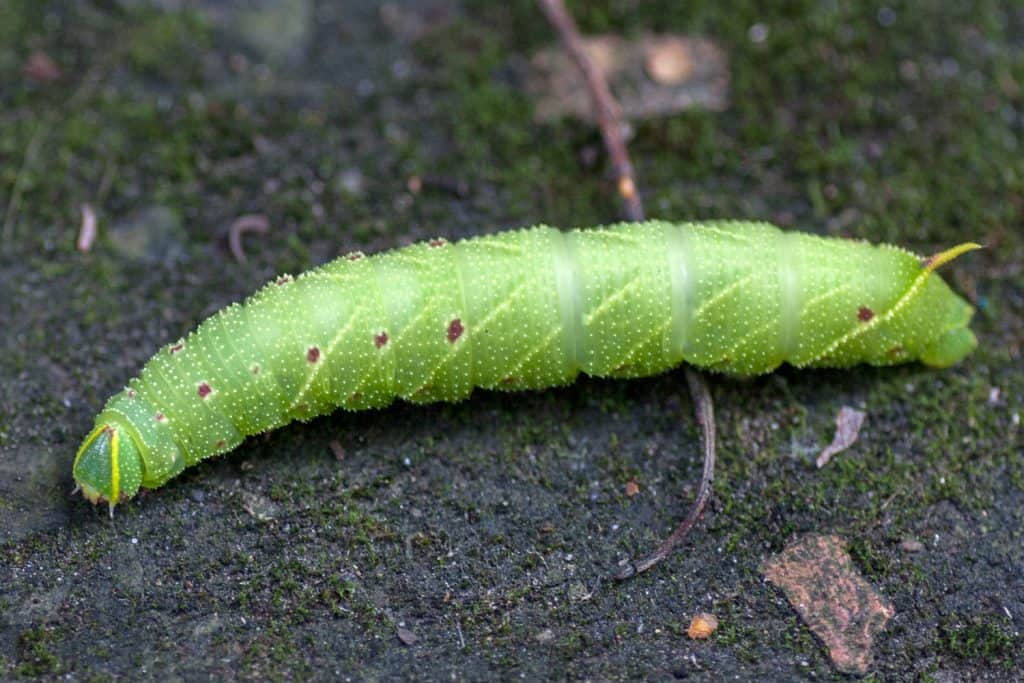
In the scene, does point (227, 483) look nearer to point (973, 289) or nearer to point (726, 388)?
point (726, 388)

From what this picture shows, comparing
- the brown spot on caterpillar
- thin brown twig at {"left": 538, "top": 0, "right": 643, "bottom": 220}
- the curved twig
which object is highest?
thin brown twig at {"left": 538, "top": 0, "right": 643, "bottom": 220}

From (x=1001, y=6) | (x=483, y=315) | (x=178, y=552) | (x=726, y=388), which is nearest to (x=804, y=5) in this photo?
(x=1001, y=6)

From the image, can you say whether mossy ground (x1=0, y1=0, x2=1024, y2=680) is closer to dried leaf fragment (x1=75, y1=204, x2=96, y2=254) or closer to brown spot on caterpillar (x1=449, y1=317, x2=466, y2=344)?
dried leaf fragment (x1=75, y1=204, x2=96, y2=254)

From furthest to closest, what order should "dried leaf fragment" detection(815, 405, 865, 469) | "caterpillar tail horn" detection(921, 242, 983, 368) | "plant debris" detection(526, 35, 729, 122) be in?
"plant debris" detection(526, 35, 729, 122)
"caterpillar tail horn" detection(921, 242, 983, 368)
"dried leaf fragment" detection(815, 405, 865, 469)

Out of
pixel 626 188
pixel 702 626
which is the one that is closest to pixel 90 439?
pixel 702 626

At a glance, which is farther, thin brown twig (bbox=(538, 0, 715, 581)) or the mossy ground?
thin brown twig (bbox=(538, 0, 715, 581))

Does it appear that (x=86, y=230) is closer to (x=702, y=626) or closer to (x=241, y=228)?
(x=241, y=228)

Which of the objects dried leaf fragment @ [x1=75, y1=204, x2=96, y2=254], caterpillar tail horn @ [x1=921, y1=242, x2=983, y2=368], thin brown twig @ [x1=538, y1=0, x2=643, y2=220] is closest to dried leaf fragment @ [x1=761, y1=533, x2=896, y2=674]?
caterpillar tail horn @ [x1=921, y1=242, x2=983, y2=368]

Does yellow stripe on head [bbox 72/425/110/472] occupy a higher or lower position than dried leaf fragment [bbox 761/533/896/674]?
higher
